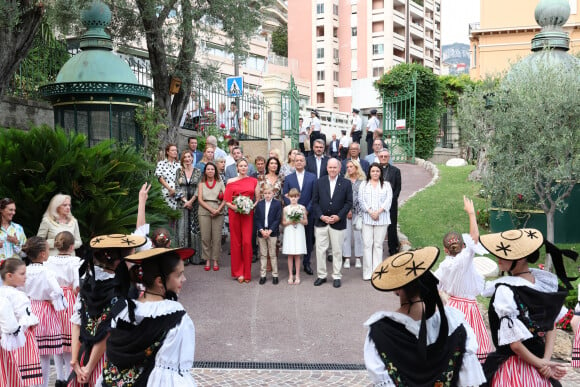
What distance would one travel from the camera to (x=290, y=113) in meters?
23.2

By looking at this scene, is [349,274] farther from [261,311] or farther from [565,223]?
[565,223]

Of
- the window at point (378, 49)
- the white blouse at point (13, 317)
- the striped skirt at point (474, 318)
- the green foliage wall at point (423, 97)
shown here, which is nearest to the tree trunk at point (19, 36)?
the white blouse at point (13, 317)

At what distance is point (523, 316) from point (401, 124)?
78.0ft

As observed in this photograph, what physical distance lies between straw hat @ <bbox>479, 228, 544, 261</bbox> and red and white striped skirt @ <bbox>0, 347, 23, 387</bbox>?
408 cm

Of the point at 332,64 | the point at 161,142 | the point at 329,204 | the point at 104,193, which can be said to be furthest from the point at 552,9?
the point at 332,64

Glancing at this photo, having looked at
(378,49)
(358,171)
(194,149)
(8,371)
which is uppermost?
(378,49)

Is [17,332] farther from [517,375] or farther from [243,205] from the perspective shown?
[243,205]

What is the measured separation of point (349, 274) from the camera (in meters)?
11.4

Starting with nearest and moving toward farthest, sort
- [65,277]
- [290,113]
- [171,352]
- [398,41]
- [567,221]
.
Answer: [171,352] → [65,277] → [567,221] → [290,113] → [398,41]

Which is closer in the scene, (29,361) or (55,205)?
(29,361)

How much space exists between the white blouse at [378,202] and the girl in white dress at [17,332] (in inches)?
254

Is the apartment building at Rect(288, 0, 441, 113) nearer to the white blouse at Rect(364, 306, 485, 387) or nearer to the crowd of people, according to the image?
the crowd of people

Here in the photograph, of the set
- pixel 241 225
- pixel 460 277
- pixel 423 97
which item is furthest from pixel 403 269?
pixel 423 97

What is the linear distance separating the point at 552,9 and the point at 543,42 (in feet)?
3.41
